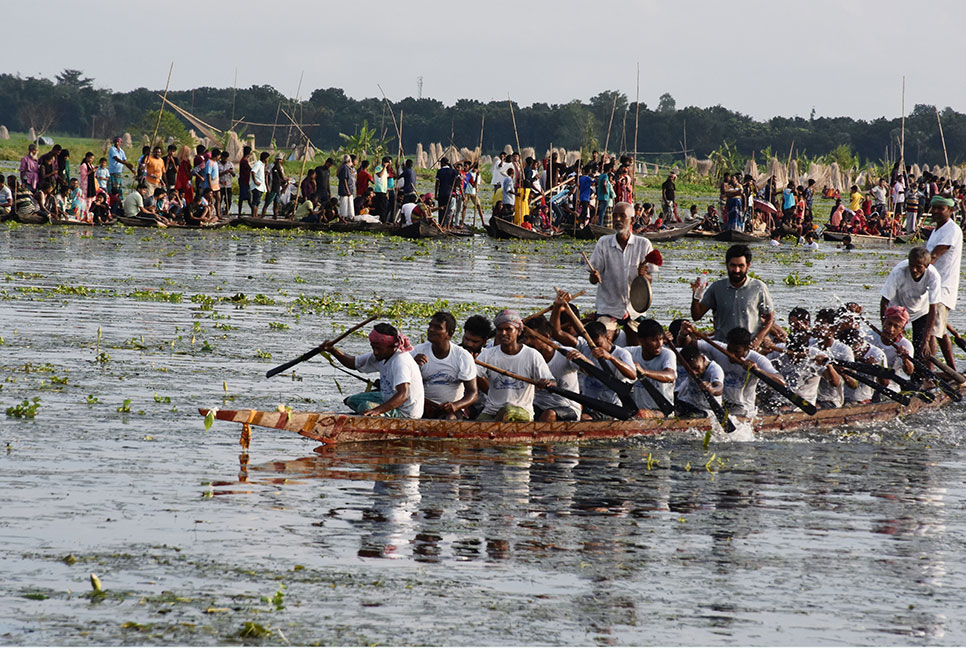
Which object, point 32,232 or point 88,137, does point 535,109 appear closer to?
point 88,137

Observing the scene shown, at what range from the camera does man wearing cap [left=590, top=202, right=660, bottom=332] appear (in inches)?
499

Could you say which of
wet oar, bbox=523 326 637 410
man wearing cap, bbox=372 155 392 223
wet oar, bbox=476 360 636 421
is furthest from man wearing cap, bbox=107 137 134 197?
wet oar, bbox=476 360 636 421

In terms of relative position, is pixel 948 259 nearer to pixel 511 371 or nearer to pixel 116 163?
pixel 511 371

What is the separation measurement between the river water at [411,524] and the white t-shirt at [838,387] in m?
0.66

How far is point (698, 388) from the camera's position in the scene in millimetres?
12727

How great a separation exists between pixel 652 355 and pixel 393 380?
2.60 metres

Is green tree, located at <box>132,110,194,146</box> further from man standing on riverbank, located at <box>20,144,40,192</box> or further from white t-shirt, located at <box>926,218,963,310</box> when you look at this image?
white t-shirt, located at <box>926,218,963,310</box>

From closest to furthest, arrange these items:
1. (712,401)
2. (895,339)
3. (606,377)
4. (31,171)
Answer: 1. (606,377)
2. (712,401)
3. (895,339)
4. (31,171)

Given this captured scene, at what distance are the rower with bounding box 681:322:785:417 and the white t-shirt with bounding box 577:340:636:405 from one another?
0.90m

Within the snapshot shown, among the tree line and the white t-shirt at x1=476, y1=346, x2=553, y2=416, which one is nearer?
the white t-shirt at x1=476, y1=346, x2=553, y2=416

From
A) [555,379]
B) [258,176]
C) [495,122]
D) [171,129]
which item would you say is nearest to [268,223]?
[258,176]

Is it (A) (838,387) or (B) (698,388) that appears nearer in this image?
(B) (698,388)

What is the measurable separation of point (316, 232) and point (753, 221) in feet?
49.3

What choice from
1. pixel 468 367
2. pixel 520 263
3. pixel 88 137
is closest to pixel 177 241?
pixel 520 263
